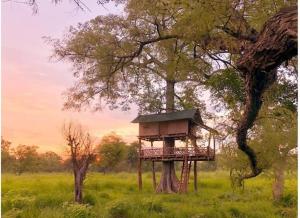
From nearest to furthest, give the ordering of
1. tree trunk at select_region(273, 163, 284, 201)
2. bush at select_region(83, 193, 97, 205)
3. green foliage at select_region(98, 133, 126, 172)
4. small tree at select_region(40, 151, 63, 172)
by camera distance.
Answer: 1. bush at select_region(83, 193, 97, 205)
2. tree trunk at select_region(273, 163, 284, 201)
3. green foliage at select_region(98, 133, 126, 172)
4. small tree at select_region(40, 151, 63, 172)

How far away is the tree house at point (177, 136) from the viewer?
89.8ft

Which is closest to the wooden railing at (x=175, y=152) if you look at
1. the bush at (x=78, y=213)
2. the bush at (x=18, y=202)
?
the bush at (x=18, y=202)

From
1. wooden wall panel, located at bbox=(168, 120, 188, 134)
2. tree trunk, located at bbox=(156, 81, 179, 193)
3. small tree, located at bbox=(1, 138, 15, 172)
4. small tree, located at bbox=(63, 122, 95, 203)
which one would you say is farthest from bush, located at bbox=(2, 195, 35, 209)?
small tree, located at bbox=(1, 138, 15, 172)

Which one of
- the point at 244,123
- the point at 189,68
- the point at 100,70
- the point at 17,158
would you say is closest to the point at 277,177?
the point at 189,68

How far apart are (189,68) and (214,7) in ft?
22.4

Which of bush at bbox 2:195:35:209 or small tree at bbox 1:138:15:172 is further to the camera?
small tree at bbox 1:138:15:172

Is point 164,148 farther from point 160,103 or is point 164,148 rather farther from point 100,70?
point 100,70

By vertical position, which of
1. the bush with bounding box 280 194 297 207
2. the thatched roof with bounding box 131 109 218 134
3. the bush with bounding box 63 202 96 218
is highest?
the thatched roof with bounding box 131 109 218 134

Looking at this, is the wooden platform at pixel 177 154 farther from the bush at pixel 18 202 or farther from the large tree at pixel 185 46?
the bush at pixel 18 202

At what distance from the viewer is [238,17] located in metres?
6.25

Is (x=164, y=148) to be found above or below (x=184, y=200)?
above

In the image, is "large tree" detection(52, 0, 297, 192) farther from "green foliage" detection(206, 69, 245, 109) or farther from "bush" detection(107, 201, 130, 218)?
"bush" detection(107, 201, 130, 218)

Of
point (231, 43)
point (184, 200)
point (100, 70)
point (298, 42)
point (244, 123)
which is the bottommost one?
point (184, 200)

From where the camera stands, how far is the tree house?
2736 cm
